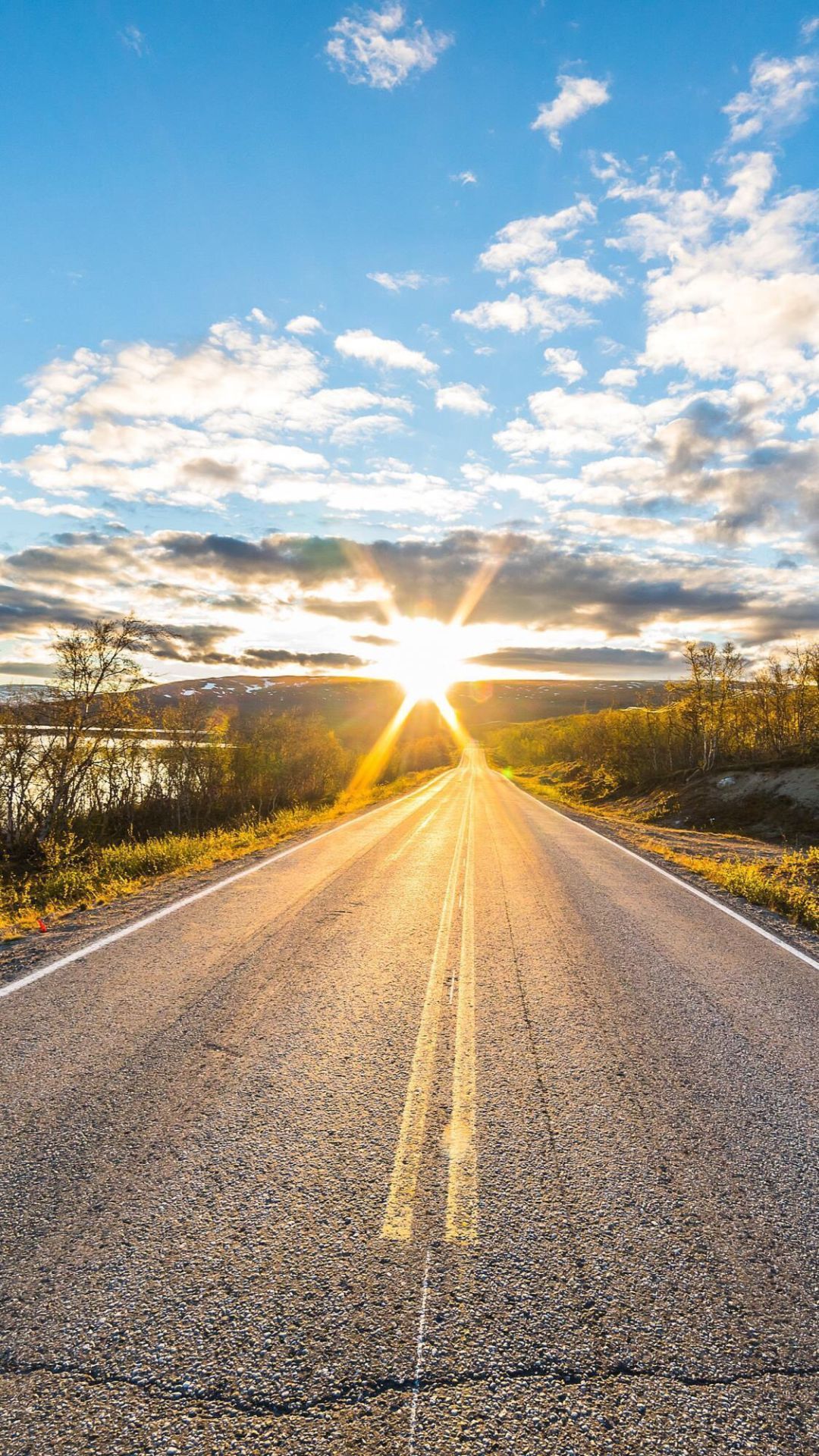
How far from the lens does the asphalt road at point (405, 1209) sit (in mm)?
2203

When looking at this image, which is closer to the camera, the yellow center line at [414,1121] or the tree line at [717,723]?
the yellow center line at [414,1121]

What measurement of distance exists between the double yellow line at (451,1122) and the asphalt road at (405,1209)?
2 cm

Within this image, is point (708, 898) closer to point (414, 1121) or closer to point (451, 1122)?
point (451, 1122)

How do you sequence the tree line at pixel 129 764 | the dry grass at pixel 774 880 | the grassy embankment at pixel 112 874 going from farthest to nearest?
1. the tree line at pixel 129 764
2. the dry grass at pixel 774 880
3. the grassy embankment at pixel 112 874

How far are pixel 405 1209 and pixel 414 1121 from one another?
770 mm

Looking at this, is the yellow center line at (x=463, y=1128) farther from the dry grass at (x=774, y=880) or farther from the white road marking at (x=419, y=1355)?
the dry grass at (x=774, y=880)

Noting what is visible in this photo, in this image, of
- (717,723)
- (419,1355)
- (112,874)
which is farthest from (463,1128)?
(717,723)

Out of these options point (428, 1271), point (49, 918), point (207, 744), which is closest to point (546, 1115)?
point (428, 1271)

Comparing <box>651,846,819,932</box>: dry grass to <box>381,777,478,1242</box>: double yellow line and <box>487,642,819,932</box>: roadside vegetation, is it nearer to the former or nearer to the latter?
<box>487,642,819,932</box>: roadside vegetation

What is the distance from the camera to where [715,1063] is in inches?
189

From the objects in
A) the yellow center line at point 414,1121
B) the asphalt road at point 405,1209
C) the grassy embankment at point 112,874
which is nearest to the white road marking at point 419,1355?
the asphalt road at point 405,1209

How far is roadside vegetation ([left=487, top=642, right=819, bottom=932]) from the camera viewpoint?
13422 mm

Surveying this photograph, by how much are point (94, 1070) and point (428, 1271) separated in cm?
268

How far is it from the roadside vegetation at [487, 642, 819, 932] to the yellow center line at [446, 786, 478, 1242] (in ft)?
19.3
